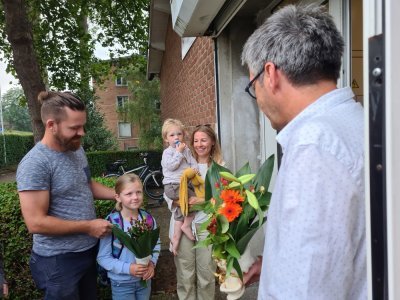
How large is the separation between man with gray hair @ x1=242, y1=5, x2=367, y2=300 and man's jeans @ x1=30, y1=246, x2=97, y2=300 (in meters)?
1.59

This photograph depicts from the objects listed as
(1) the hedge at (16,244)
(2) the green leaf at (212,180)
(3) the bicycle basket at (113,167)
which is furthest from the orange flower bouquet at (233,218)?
(3) the bicycle basket at (113,167)

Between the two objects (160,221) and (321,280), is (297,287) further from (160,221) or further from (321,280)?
(160,221)

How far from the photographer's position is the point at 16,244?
3.38 meters

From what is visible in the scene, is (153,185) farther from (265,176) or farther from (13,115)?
(13,115)

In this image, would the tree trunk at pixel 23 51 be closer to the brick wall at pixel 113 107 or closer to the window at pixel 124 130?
the brick wall at pixel 113 107

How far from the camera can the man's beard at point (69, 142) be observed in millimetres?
2201

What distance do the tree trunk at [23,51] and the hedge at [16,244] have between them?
220 cm

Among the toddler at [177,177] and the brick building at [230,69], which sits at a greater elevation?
the brick building at [230,69]

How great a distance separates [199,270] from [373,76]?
272 centimetres

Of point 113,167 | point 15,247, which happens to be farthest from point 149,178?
point 15,247

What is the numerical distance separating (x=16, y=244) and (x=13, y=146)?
22.6m

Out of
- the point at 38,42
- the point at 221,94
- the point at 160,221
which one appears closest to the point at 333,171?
the point at 221,94

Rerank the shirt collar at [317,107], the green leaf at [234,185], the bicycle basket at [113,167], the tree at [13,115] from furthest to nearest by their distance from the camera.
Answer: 1. the tree at [13,115]
2. the bicycle basket at [113,167]
3. the green leaf at [234,185]
4. the shirt collar at [317,107]

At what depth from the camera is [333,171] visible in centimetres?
90
